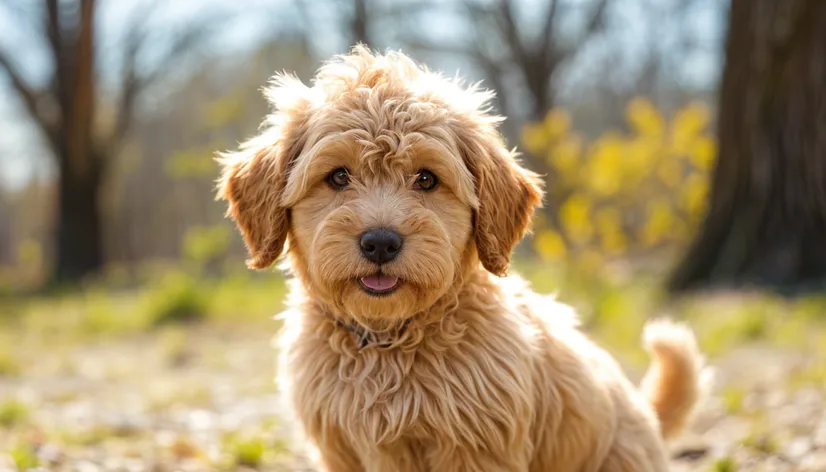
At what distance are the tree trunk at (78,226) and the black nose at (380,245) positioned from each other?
15.4m

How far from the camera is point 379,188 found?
2912 millimetres

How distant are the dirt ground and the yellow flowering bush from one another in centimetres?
322

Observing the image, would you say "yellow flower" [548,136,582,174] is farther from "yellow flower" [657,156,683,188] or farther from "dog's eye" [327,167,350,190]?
"dog's eye" [327,167,350,190]

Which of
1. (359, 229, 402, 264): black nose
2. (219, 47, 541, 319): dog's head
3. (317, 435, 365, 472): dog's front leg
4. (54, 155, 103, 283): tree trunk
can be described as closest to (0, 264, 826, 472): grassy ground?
(317, 435, 365, 472): dog's front leg

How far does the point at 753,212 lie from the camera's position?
28.1 feet

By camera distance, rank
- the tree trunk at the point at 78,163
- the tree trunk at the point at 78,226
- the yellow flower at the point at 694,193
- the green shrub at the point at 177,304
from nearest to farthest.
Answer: the green shrub at the point at 177,304 < the yellow flower at the point at 694,193 < the tree trunk at the point at 78,163 < the tree trunk at the point at 78,226

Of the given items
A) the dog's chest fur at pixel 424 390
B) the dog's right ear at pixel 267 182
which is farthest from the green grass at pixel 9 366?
the dog's chest fur at pixel 424 390

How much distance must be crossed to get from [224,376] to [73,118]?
35.2ft

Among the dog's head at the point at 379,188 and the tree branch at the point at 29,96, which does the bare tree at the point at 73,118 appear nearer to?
the tree branch at the point at 29,96

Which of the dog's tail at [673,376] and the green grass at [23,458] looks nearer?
the dog's tail at [673,376]

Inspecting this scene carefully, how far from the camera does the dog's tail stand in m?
3.48

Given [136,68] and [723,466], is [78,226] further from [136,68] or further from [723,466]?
[723,466]

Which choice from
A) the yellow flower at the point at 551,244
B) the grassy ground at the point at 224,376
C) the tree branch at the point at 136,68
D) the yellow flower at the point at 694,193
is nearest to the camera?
the grassy ground at the point at 224,376

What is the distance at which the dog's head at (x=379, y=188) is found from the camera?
2.80 meters
